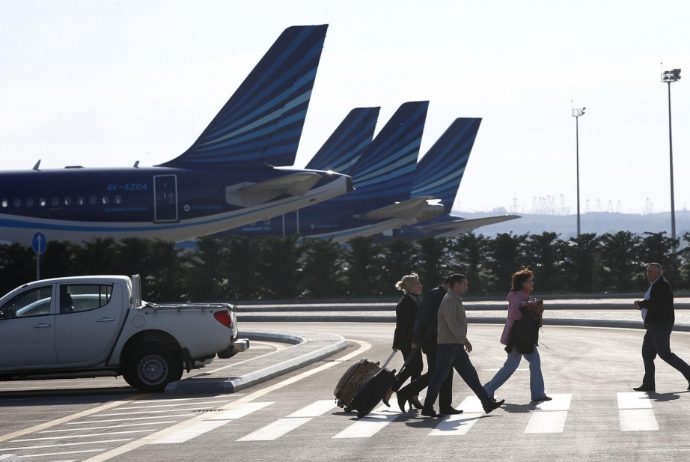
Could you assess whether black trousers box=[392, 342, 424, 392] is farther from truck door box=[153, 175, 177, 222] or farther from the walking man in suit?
truck door box=[153, 175, 177, 222]

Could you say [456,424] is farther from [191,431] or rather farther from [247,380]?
[247,380]

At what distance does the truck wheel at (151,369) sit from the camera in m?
15.8

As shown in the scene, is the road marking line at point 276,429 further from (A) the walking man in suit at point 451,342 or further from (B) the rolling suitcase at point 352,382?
(A) the walking man in suit at point 451,342

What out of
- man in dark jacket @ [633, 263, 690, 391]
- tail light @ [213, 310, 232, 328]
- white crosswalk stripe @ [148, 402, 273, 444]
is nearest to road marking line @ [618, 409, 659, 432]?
man in dark jacket @ [633, 263, 690, 391]

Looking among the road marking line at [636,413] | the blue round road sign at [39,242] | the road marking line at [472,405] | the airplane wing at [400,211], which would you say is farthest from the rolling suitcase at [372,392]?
the airplane wing at [400,211]

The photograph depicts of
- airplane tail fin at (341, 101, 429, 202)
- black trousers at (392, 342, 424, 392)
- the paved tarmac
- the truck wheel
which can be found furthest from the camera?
airplane tail fin at (341, 101, 429, 202)

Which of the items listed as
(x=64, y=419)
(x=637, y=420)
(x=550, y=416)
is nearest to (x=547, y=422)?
(x=550, y=416)

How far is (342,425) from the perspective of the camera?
1177 cm

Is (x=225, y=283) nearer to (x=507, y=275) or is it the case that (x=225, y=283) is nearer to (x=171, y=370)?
(x=507, y=275)

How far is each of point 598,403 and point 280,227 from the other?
48504 mm

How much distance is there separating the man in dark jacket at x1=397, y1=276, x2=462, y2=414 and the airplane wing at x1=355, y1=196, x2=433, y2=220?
45259 millimetres

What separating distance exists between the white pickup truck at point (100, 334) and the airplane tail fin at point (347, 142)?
5019 cm

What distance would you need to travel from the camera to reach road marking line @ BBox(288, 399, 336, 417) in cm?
1267

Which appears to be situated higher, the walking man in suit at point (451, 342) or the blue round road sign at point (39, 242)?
the blue round road sign at point (39, 242)
